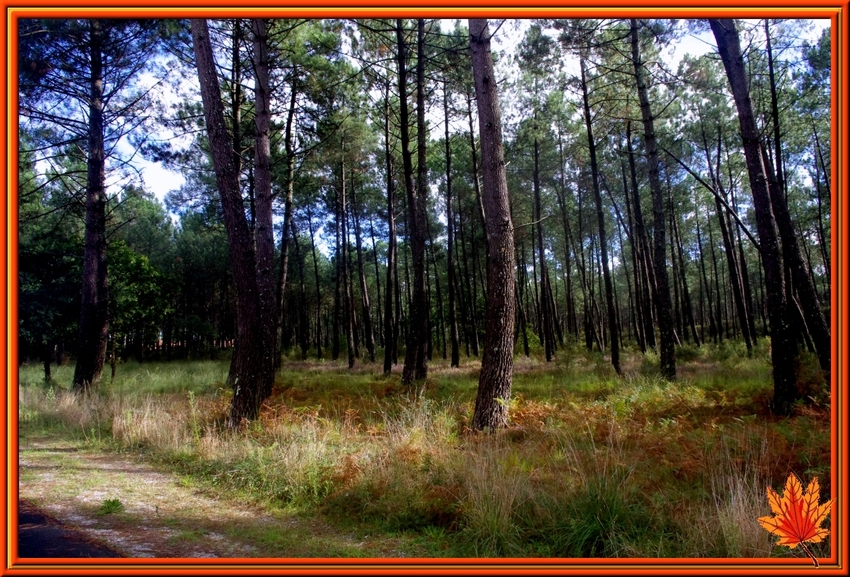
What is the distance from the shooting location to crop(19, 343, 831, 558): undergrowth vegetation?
3201 mm

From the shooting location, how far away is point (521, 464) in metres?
4.20

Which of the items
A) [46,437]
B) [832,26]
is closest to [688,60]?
[832,26]

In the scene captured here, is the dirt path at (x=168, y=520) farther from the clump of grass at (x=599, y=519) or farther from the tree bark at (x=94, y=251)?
the tree bark at (x=94, y=251)

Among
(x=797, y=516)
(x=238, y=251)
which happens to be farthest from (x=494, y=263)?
(x=797, y=516)

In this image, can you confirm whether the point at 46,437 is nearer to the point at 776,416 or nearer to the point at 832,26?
the point at 832,26

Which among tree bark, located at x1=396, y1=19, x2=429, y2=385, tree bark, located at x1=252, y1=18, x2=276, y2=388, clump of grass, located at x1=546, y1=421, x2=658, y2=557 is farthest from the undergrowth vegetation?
tree bark, located at x1=396, y1=19, x2=429, y2=385

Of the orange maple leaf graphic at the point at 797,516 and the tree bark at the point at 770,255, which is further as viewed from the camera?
the tree bark at the point at 770,255

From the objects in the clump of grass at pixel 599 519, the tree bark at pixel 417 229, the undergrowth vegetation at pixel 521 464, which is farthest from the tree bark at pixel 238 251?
the tree bark at pixel 417 229

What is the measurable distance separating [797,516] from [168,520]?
4.39m

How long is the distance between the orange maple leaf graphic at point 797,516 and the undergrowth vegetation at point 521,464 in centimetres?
190

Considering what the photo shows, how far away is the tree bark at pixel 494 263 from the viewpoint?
5895 mm

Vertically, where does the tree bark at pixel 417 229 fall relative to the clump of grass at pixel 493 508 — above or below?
above

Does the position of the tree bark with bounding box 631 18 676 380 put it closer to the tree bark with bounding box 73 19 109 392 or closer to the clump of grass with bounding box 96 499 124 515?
the clump of grass with bounding box 96 499 124 515

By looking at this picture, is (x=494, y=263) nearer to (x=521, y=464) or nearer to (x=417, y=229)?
(x=521, y=464)
